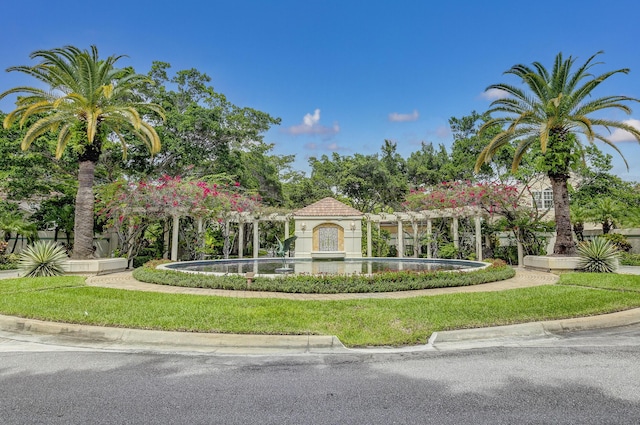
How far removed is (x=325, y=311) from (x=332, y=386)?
3.39m

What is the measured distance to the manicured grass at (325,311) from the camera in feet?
21.2

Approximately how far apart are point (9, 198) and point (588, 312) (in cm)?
2700

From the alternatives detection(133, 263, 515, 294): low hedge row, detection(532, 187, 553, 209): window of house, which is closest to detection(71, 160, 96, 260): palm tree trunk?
detection(133, 263, 515, 294): low hedge row

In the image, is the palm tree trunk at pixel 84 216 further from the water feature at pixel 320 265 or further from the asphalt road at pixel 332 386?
the asphalt road at pixel 332 386

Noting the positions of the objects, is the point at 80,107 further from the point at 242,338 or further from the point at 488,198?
the point at 488,198

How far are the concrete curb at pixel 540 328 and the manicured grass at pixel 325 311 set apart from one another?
0.20m

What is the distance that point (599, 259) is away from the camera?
1348cm

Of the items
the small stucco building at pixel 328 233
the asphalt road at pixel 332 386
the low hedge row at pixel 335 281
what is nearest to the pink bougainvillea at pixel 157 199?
the low hedge row at pixel 335 281

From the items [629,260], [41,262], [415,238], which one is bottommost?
[629,260]

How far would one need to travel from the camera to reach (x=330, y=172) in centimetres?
3759

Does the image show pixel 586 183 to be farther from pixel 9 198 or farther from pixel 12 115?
pixel 9 198

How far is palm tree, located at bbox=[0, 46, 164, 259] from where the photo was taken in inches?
562

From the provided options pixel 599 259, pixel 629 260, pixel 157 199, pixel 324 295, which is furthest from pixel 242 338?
pixel 629 260

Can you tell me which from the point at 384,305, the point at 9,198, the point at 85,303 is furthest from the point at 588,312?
the point at 9,198
